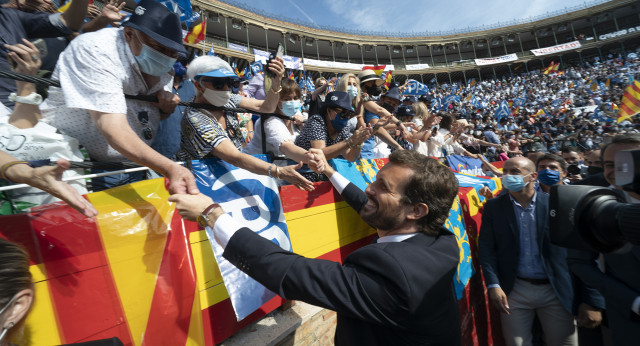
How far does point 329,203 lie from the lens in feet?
9.46

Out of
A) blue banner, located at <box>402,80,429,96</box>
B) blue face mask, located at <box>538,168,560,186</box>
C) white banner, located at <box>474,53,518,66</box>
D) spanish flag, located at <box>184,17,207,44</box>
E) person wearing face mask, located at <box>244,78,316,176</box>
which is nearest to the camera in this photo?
person wearing face mask, located at <box>244,78,316,176</box>

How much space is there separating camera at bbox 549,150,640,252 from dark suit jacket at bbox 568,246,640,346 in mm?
1584

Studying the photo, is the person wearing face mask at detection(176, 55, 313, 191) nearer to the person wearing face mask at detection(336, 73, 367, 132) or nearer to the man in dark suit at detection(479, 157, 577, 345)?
the person wearing face mask at detection(336, 73, 367, 132)

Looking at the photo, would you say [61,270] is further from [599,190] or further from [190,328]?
[599,190]

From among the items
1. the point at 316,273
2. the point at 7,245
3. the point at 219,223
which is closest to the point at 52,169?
the point at 7,245

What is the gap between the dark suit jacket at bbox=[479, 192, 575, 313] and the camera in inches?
124

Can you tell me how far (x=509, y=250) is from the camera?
3.39 metres

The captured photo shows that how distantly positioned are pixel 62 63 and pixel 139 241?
1.06 m

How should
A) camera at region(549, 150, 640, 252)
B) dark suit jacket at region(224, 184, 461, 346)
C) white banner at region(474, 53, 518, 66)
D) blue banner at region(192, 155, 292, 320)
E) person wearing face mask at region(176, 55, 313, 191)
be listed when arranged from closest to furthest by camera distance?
1. camera at region(549, 150, 640, 252)
2. dark suit jacket at region(224, 184, 461, 346)
3. blue banner at region(192, 155, 292, 320)
4. person wearing face mask at region(176, 55, 313, 191)
5. white banner at region(474, 53, 518, 66)

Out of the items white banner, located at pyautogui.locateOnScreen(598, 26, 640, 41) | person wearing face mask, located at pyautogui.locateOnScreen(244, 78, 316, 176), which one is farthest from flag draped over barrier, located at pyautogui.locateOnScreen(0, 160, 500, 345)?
white banner, located at pyautogui.locateOnScreen(598, 26, 640, 41)

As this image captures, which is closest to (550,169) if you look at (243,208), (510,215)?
(510,215)

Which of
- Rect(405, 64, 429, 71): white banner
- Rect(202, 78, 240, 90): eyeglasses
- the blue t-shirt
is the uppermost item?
Rect(405, 64, 429, 71): white banner

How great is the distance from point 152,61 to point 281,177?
111 centimetres

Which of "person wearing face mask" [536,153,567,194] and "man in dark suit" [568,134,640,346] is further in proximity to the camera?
"person wearing face mask" [536,153,567,194]
